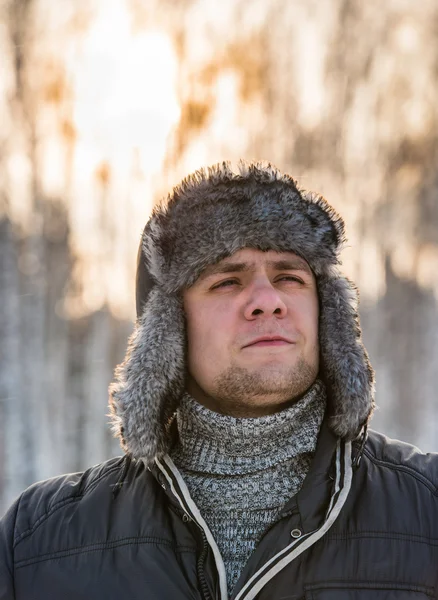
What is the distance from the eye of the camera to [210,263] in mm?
2414

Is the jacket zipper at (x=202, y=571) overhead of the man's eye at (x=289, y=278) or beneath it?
beneath

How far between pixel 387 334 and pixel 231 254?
1270 cm

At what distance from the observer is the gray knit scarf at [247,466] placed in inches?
87.2

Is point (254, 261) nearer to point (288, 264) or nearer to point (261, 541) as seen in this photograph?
point (288, 264)

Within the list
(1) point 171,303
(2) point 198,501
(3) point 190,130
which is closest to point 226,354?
(1) point 171,303

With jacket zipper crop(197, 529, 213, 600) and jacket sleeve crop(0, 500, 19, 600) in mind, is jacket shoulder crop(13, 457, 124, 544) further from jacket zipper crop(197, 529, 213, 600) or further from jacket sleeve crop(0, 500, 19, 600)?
jacket zipper crop(197, 529, 213, 600)

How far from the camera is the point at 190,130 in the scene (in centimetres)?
916

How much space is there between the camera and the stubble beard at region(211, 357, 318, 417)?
89.6 inches

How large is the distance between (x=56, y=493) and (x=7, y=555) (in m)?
0.23

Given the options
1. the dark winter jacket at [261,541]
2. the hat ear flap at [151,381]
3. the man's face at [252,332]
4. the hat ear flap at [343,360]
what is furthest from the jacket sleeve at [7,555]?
the hat ear flap at [343,360]

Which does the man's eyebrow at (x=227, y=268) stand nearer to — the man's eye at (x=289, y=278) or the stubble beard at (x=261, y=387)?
the man's eye at (x=289, y=278)

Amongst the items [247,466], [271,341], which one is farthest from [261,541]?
[271,341]

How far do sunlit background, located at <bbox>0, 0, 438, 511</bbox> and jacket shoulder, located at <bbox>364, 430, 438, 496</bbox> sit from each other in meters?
5.83

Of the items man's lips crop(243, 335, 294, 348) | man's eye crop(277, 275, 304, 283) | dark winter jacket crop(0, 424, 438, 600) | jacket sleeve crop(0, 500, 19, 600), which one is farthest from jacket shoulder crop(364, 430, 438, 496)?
jacket sleeve crop(0, 500, 19, 600)
